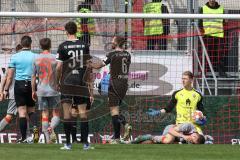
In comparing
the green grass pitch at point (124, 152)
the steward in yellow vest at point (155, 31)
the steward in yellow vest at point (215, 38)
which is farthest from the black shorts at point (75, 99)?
the steward in yellow vest at point (215, 38)

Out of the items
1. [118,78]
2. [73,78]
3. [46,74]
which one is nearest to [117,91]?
[118,78]

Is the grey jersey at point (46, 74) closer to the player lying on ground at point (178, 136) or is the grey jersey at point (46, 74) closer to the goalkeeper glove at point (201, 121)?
the player lying on ground at point (178, 136)

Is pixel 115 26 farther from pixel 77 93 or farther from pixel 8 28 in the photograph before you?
pixel 77 93

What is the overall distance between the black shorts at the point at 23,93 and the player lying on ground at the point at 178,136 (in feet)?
7.16

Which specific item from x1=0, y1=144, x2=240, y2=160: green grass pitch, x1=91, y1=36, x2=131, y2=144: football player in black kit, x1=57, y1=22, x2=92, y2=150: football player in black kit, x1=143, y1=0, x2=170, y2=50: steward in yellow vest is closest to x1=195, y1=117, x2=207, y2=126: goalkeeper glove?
x1=0, y1=144, x2=240, y2=160: green grass pitch

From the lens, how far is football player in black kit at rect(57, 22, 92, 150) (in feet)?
46.6

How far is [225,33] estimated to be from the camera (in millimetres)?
20359

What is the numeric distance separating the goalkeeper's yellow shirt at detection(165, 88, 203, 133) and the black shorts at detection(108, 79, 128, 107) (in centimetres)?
90

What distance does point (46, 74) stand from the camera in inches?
618

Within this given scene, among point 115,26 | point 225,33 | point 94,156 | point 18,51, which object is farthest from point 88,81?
point 225,33

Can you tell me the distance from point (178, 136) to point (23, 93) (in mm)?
3031

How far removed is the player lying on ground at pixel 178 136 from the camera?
55.2 ft

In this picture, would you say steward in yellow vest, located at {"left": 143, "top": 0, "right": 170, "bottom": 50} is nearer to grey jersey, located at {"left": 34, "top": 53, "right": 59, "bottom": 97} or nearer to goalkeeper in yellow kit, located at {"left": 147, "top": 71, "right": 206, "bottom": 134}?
goalkeeper in yellow kit, located at {"left": 147, "top": 71, "right": 206, "bottom": 134}

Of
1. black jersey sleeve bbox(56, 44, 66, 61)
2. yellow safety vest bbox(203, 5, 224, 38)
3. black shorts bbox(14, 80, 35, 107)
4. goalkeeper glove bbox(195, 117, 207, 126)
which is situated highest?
yellow safety vest bbox(203, 5, 224, 38)
